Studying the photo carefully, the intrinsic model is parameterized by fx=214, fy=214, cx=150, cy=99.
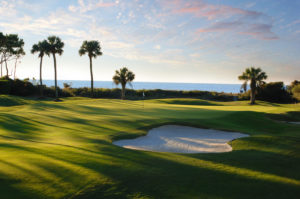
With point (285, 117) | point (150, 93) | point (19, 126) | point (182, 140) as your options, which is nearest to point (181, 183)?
point (182, 140)

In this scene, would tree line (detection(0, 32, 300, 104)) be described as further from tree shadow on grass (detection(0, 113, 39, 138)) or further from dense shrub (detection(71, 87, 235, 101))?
tree shadow on grass (detection(0, 113, 39, 138))

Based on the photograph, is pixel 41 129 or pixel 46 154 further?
pixel 41 129

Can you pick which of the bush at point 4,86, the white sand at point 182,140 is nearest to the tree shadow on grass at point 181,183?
the white sand at point 182,140

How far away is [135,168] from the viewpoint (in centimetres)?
677

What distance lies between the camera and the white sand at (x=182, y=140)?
1068cm

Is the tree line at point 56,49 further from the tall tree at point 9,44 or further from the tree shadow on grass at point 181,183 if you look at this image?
the tree shadow on grass at point 181,183

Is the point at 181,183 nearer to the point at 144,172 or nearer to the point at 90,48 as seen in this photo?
the point at 144,172

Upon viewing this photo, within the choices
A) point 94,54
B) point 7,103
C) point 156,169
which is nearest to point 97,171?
point 156,169

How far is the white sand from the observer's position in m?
10.7

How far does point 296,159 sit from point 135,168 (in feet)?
21.1

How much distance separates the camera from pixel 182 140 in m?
12.6

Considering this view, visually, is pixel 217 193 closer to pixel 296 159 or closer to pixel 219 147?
pixel 296 159

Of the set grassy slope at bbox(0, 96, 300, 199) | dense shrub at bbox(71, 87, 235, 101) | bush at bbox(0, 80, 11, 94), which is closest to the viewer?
grassy slope at bbox(0, 96, 300, 199)

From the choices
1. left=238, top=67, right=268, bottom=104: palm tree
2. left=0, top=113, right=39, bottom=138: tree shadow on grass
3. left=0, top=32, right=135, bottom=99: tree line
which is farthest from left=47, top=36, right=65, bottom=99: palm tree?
left=238, top=67, right=268, bottom=104: palm tree
